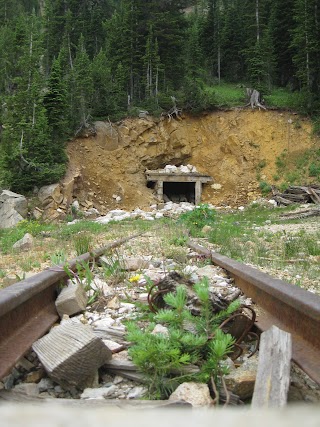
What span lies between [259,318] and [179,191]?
26.9 m

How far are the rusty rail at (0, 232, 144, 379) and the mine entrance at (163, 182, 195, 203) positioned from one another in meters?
25.5

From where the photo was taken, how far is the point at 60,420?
57 cm

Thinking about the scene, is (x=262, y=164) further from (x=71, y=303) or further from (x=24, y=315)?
(x=24, y=315)

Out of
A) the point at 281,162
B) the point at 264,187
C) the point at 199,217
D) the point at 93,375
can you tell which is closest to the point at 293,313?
the point at 93,375

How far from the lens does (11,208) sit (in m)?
19.1

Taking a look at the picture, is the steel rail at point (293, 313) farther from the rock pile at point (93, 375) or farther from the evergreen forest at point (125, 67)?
the evergreen forest at point (125, 67)

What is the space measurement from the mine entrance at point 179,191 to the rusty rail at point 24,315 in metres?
25.5

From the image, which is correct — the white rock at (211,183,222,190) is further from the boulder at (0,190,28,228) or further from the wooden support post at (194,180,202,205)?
the boulder at (0,190,28,228)

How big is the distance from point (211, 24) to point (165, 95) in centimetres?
2387

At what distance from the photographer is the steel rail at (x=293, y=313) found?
1850mm

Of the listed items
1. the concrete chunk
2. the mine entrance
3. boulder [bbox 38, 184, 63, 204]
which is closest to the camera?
the concrete chunk

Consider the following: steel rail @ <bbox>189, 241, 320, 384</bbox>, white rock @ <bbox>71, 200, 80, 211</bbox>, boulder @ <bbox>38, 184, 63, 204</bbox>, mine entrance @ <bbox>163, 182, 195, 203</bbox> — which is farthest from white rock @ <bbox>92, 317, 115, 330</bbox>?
mine entrance @ <bbox>163, 182, 195, 203</bbox>

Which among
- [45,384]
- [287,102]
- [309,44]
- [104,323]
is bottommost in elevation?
[104,323]

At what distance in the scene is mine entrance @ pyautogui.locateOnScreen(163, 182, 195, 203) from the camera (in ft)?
94.3
